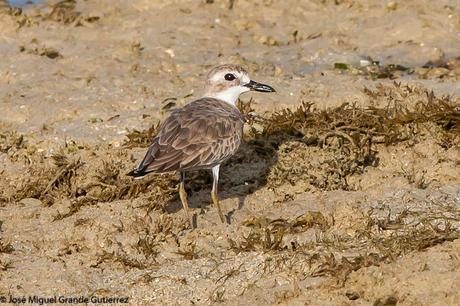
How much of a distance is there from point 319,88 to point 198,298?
14.2ft

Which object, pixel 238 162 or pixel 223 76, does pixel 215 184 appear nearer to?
pixel 238 162

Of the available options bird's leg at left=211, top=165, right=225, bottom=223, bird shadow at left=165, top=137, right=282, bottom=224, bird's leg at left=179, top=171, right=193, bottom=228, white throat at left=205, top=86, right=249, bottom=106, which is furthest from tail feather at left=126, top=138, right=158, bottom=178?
white throat at left=205, top=86, right=249, bottom=106

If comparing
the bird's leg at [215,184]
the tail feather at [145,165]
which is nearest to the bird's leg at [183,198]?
the bird's leg at [215,184]

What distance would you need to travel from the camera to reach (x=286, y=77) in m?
11.2

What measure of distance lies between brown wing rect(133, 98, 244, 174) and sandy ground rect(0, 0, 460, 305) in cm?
50

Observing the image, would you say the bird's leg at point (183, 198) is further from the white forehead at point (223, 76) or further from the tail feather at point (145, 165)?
the white forehead at point (223, 76)

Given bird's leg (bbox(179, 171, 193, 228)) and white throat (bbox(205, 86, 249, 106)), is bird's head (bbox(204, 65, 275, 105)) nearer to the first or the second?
white throat (bbox(205, 86, 249, 106))

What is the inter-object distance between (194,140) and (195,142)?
0.02 metres

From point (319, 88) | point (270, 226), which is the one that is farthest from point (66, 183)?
point (319, 88)

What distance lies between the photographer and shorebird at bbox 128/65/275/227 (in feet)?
26.5

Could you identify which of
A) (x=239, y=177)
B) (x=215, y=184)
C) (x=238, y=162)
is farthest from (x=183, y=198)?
(x=238, y=162)

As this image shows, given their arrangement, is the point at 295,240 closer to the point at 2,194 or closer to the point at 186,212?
the point at 186,212

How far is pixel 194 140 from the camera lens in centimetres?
825

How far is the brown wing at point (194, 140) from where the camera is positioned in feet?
26.5
